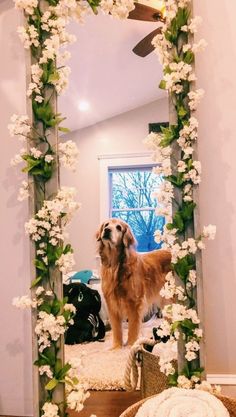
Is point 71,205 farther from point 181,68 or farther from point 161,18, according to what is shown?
point 161,18

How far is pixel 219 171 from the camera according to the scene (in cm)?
175

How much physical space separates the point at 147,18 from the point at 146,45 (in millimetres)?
108

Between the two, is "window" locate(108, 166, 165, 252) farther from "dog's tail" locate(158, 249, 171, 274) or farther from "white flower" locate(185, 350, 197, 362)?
"white flower" locate(185, 350, 197, 362)

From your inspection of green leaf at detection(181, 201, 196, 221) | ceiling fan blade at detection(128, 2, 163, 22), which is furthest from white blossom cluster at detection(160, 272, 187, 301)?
ceiling fan blade at detection(128, 2, 163, 22)

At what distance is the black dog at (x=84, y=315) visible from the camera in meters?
1.61

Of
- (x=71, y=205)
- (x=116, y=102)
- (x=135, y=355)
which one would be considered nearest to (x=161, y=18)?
(x=116, y=102)

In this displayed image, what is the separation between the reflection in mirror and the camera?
161 centimetres

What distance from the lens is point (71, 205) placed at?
1565 mm

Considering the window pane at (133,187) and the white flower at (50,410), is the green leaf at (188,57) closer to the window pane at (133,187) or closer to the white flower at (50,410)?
the window pane at (133,187)

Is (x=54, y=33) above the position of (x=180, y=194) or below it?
above

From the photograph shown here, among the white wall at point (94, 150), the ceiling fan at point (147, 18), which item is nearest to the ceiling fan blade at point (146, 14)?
the ceiling fan at point (147, 18)

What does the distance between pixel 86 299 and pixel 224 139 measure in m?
0.86

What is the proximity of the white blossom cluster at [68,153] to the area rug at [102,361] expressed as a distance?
25.8 inches

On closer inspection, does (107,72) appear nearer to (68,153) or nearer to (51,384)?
(68,153)
